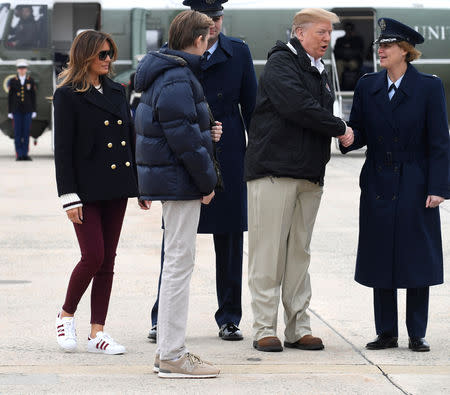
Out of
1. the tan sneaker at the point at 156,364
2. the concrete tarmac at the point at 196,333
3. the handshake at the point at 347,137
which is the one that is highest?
the handshake at the point at 347,137

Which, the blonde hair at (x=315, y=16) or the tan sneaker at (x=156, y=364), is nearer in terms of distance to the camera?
the tan sneaker at (x=156, y=364)

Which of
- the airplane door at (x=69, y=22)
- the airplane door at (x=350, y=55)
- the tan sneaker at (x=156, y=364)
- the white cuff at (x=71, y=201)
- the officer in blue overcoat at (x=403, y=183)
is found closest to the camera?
the tan sneaker at (x=156, y=364)

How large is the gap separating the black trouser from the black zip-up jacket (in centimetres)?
73

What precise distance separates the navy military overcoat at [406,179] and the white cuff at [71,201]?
1.55m

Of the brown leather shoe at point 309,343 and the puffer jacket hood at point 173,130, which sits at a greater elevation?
the puffer jacket hood at point 173,130

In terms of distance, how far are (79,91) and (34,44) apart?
15.3 metres

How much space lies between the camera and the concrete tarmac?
16.2 feet

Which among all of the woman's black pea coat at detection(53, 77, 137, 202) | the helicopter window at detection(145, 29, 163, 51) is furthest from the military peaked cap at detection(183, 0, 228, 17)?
the helicopter window at detection(145, 29, 163, 51)

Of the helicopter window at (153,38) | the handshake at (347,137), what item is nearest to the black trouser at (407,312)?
the handshake at (347,137)

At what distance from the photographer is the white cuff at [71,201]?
541 cm

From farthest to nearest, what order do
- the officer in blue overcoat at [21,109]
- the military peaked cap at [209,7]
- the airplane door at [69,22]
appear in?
the airplane door at [69,22] < the officer in blue overcoat at [21,109] < the military peaked cap at [209,7]

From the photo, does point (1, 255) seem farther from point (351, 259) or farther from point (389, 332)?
point (389, 332)

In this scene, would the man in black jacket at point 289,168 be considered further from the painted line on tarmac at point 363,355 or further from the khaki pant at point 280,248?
the painted line on tarmac at point 363,355

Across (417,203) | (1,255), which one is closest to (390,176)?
(417,203)
